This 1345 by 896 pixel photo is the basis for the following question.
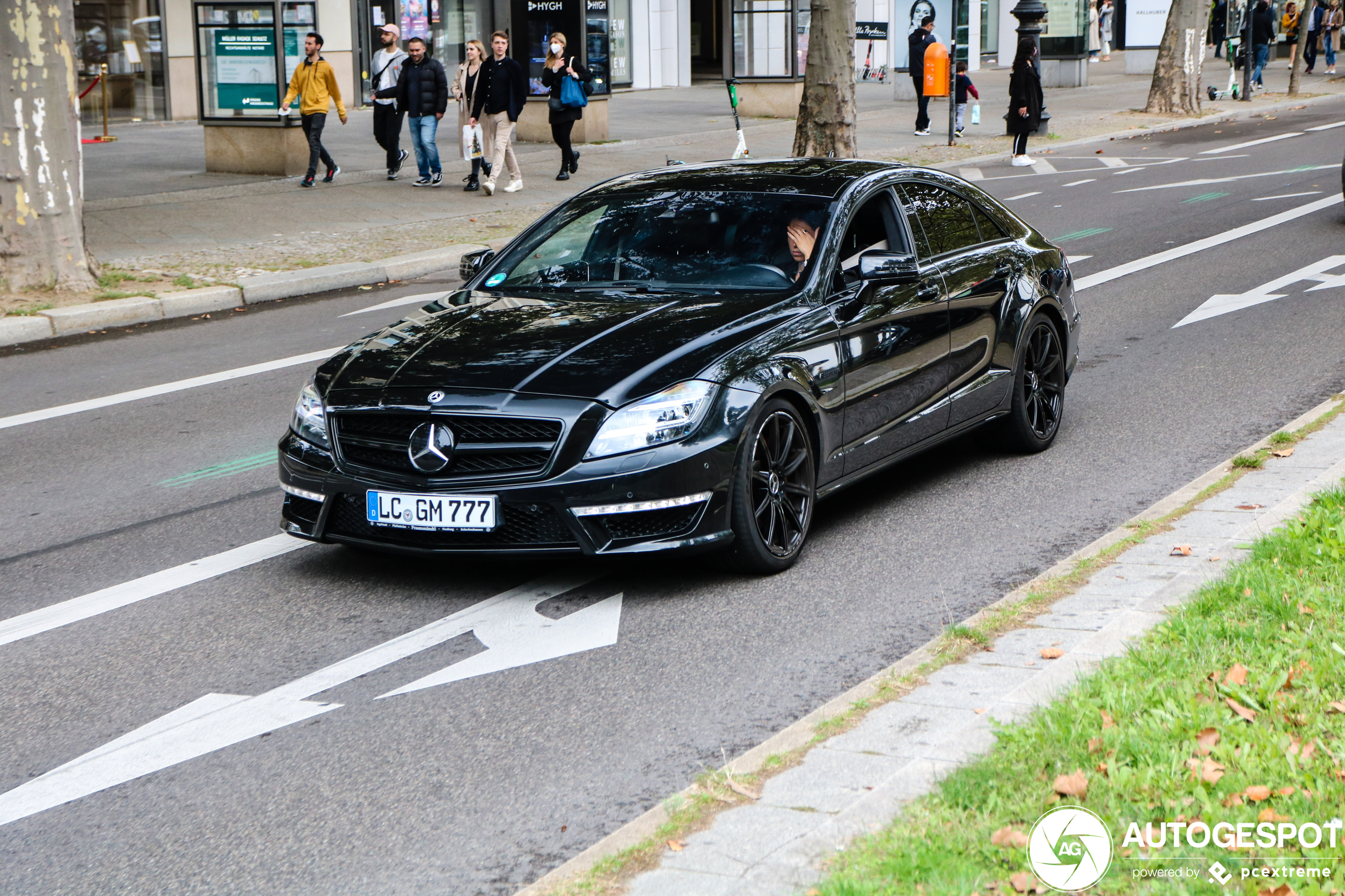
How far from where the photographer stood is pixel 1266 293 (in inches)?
503

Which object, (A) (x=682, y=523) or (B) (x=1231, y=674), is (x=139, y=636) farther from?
(B) (x=1231, y=674)

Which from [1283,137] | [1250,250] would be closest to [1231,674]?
[1250,250]

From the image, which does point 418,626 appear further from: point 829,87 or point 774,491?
point 829,87

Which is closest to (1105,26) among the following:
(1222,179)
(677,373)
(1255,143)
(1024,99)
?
(1255,143)

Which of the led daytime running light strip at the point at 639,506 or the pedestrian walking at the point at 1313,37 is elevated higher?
the pedestrian walking at the point at 1313,37

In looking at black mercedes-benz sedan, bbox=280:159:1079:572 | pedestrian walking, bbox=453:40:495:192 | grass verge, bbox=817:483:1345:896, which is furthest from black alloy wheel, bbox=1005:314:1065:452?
pedestrian walking, bbox=453:40:495:192

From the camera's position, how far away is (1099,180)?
22.3 meters

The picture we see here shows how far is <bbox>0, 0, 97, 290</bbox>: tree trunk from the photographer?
42.1ft

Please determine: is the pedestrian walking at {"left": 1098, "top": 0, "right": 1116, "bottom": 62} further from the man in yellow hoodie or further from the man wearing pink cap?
the man in yellow hoodie

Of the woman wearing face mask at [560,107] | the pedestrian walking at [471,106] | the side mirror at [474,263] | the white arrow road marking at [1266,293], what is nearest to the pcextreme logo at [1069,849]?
the side mirror at [474,263]

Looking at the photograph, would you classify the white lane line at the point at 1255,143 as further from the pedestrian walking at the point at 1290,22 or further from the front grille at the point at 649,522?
the pedestrian walking at the point at 1290,22

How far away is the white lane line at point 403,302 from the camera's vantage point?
13.3 metres

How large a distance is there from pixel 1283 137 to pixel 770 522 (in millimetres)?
25761

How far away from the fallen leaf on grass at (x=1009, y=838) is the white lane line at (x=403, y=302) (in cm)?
1018
